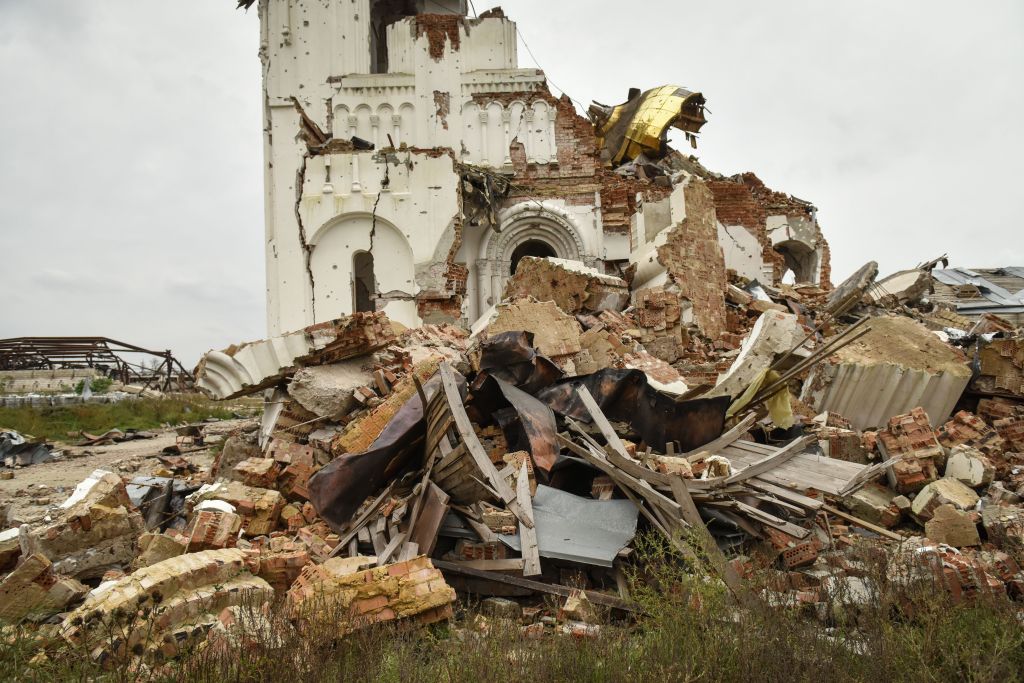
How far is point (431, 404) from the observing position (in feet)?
16.5

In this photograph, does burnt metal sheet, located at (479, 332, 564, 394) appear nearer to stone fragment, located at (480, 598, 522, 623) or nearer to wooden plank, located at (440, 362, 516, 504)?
wooden plank, located at (440, 362, 516, 504)

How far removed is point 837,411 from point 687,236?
14.0 ft

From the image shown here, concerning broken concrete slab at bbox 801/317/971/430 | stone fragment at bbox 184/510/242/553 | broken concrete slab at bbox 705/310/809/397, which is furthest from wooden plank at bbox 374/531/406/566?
broken concrete slab at bbox 801/317/971/430

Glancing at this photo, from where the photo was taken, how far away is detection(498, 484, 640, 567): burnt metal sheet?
4.15m

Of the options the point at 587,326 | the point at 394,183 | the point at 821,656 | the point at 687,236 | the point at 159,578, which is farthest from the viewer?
the point at 394,183

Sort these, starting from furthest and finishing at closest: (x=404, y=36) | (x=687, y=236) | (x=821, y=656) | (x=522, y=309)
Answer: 1. (x=404, y=36)
2. (x=687, y=236)
3. (x=522, y=309)
4. (x=821, y=656)

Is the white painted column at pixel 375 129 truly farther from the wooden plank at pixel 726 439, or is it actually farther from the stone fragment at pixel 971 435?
the stone fragment at pixel 971 435

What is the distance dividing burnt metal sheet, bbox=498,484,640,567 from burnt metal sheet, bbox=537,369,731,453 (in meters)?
1.35

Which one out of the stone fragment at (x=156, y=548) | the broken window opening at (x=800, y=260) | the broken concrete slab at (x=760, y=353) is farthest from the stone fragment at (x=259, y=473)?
the broken window opening at (x=800, y=260)

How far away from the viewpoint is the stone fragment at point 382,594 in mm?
3355

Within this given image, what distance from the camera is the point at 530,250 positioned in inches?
636

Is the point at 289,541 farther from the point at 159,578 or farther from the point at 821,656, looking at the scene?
the point at 821,656

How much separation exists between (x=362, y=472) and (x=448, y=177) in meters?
10.4

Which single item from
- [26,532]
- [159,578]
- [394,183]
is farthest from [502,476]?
[394,183]
